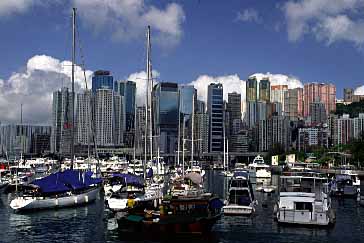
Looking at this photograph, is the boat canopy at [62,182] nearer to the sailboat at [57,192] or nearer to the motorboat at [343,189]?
the sailboat at [57,192]

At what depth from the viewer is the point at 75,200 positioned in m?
63.8

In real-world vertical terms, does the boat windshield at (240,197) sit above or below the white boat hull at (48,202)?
above

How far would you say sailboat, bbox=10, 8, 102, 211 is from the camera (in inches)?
2285

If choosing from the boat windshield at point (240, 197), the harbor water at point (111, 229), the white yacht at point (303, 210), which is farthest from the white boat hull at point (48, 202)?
the white yacht at point (303, 210)

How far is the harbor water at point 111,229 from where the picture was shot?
1688 inches

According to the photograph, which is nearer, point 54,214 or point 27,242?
point 27,242

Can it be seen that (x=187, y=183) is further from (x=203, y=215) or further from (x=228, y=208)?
(x=203, y=215)

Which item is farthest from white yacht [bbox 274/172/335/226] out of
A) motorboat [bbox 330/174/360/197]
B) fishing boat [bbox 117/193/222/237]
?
motorboat [bbox 330/174/360/197]

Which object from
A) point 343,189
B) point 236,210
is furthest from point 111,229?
point 343,189

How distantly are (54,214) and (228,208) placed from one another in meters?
19.9

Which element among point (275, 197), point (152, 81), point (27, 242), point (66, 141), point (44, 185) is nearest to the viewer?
point (27, 242)

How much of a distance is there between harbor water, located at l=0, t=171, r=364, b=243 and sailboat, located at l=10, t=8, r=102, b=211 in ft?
3.79

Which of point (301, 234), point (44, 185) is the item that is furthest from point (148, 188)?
point (301, 234)

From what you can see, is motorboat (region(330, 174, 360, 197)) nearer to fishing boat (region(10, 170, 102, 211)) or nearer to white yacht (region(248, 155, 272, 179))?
fishing boat (region(10, 170, 102, 211))
